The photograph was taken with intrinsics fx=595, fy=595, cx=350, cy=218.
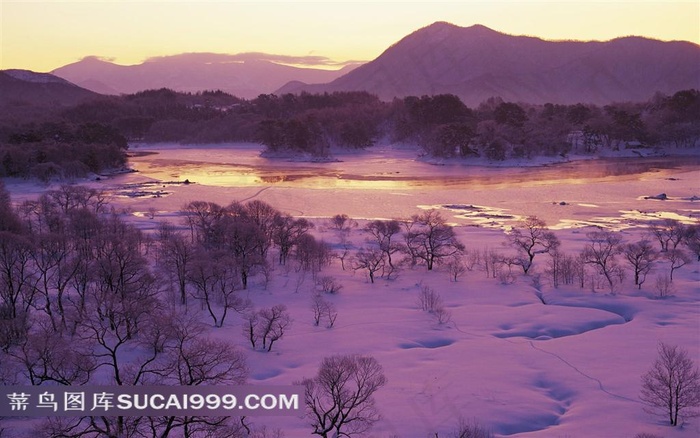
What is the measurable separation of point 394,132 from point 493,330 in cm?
7505

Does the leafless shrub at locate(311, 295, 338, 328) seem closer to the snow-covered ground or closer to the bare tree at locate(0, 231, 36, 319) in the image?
the snow-covered ground

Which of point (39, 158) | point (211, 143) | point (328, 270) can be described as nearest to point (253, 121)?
point (211, 143)

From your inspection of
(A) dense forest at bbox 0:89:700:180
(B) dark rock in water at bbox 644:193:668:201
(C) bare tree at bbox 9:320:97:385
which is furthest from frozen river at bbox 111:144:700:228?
(C) bare tree at bbox 9:320:97:385

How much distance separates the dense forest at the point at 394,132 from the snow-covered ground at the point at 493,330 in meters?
19.8

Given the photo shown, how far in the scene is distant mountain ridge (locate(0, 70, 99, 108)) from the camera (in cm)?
16750

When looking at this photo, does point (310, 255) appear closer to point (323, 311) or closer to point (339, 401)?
point (323, 311)

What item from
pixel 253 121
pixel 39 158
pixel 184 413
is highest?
pixel 253 121

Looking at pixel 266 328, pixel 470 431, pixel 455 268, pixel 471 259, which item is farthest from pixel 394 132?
pixel 470 431

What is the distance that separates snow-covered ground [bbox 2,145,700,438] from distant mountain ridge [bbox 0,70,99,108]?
153 meters

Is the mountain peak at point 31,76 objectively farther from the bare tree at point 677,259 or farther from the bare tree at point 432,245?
the bare tree at point 677,259

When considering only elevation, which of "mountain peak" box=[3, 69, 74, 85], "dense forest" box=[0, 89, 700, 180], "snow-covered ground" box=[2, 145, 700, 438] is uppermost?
"mountain peak" box=[3, 69, 74, 85]

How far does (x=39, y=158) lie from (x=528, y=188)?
38.9 meters

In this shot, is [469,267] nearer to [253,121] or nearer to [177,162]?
[177,162]

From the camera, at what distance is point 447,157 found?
62562 millimetres
